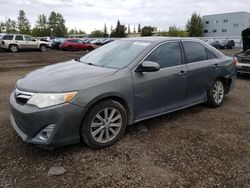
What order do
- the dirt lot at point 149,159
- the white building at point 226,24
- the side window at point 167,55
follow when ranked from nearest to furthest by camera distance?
the dirt lot at point 149,159
the side window at point 167,55
the white building at point 226,24

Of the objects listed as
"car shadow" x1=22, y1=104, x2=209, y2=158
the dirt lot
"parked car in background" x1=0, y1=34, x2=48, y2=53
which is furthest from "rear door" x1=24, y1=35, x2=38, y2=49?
"car shadow" x1=22, y1=104, x2=209, y2=158

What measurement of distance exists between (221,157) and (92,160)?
1759 mm

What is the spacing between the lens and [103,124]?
11.7 ft

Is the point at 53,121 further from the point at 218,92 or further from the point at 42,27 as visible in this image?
the point at 42,27

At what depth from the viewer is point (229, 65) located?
5.70 m

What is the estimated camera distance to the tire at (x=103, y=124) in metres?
3.41

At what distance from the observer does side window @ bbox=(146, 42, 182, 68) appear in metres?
4.21

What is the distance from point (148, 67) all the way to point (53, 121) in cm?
163

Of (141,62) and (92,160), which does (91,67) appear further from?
(92,160)

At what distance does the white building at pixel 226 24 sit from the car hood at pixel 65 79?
70.3m

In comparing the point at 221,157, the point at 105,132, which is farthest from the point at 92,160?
the point at 221,157

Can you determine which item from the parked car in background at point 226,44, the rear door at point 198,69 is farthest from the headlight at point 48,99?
the parked car in background at point 226,44

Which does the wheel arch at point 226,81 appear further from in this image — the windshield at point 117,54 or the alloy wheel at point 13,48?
the alloy wheel at point 13,48

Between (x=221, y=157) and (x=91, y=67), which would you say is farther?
(x=91, y=67)
